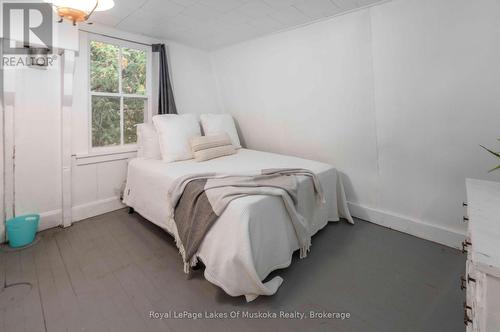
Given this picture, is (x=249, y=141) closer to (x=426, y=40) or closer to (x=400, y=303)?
(x=426, y=40)

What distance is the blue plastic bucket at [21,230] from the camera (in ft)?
7.16

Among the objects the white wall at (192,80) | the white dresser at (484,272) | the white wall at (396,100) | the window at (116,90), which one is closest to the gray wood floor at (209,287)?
the white wall at (396,100)

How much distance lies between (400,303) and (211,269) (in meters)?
1.27

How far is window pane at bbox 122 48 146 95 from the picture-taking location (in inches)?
120

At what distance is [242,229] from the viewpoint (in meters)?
1.53

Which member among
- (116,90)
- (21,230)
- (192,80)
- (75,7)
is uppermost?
(192,80)

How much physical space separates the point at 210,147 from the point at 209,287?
5.25 ft

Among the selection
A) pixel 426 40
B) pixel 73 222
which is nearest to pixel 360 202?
pixel 426 40

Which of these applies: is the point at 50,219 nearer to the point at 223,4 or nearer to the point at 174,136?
the point at 174,136

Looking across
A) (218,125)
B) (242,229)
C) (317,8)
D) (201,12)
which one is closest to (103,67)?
(201,12)

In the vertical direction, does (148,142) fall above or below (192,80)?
below

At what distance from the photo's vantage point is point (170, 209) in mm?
2041

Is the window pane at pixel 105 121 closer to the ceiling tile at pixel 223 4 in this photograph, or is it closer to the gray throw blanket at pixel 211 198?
the gray throw blanket at pixel 211 198

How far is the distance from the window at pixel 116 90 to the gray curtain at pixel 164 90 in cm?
20
